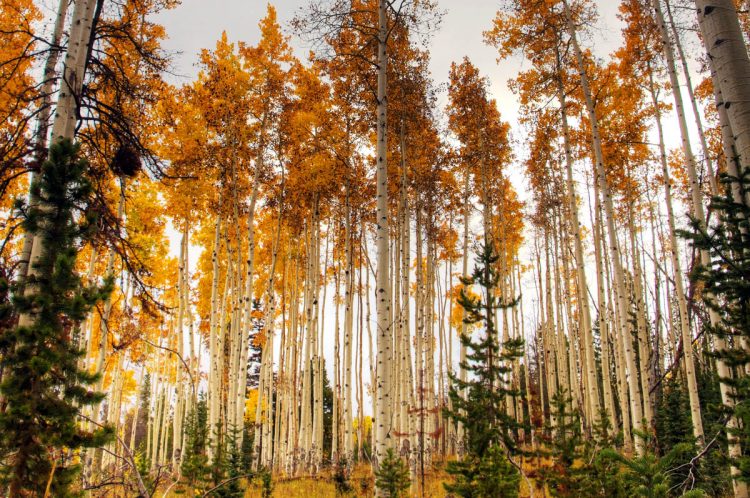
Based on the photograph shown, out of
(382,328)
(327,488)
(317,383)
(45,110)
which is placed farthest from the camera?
(317,383)

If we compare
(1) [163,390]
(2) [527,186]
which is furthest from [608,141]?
(1) [163,390]

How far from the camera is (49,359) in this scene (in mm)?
2762

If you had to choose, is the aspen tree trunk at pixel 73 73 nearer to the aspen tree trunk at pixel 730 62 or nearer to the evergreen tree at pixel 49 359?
the evergreen tree at pixel 49 359

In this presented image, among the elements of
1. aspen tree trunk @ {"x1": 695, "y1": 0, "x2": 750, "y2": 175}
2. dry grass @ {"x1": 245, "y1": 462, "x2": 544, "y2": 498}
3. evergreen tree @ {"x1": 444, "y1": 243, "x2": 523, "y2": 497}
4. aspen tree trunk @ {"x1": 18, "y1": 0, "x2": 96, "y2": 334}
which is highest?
aspen tree trunk @ {"x1": 18, "y1": 0, "x2": 96, "y2": 334}

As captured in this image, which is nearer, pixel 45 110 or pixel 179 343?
pixel 45 110

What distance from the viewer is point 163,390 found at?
20.8 meters

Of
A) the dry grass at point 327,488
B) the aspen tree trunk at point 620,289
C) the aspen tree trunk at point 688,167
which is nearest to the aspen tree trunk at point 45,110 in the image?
the dry grass at point 327,488

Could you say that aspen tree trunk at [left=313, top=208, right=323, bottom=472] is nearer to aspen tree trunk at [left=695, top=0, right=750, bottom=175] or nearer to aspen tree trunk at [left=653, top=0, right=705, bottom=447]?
aspen tree trunk at [left=653, top=0, right=705, bottom=447]

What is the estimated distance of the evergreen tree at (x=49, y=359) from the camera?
2703 millimetres

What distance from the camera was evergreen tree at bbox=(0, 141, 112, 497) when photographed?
270 cm

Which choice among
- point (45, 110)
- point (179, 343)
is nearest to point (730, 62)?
point (45, 110)

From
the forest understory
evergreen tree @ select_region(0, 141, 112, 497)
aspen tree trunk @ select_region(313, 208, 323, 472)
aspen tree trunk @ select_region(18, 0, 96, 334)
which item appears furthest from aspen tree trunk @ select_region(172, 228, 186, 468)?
evergreen tree @ select_region(0, 141, 112, 497)

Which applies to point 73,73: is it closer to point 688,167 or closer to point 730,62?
point 730,62

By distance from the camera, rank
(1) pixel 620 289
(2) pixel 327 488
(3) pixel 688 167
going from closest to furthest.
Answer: (3) pixel 688 167 < (1) pixel 620 289 < (2) pixel 327 488
